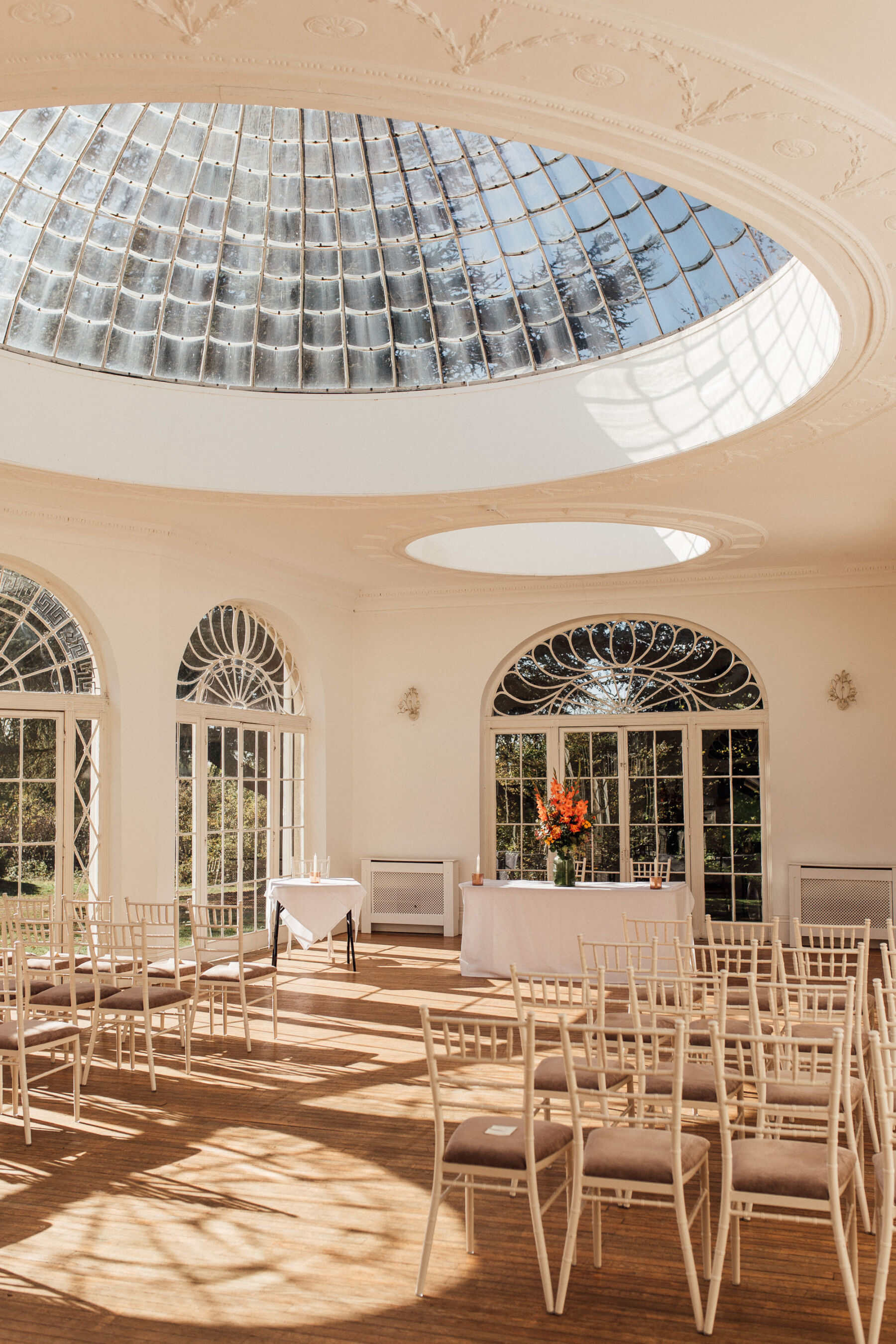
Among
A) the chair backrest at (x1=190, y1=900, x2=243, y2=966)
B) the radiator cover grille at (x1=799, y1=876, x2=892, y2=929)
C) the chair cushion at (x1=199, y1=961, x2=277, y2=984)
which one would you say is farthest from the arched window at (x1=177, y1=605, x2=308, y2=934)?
the radiator cover grille at (x1=799, y1=876, x2=892, y2=929)

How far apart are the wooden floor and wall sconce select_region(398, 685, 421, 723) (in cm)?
731

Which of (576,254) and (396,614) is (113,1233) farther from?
(396,614)

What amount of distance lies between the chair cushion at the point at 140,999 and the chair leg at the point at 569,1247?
3660 millimetres

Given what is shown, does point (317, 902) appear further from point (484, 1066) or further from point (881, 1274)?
point (881, 1274)

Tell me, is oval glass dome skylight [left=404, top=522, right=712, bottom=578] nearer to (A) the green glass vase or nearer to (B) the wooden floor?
(A) the green glass vase

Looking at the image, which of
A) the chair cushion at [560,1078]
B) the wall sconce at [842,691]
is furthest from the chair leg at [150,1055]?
the wall sconce at [842,691]

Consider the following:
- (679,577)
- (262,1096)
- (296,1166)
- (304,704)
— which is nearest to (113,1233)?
(296,1166)

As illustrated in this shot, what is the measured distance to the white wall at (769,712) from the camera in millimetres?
12328

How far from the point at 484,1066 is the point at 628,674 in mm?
6780

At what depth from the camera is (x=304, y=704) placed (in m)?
13.3

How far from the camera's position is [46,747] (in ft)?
31.4

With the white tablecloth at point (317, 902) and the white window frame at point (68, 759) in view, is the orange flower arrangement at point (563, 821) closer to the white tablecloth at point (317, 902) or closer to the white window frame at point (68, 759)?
the white tablecloth at point (317, 902)

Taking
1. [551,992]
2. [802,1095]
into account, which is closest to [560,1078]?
[802,1095]

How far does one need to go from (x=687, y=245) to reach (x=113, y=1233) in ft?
24.0
